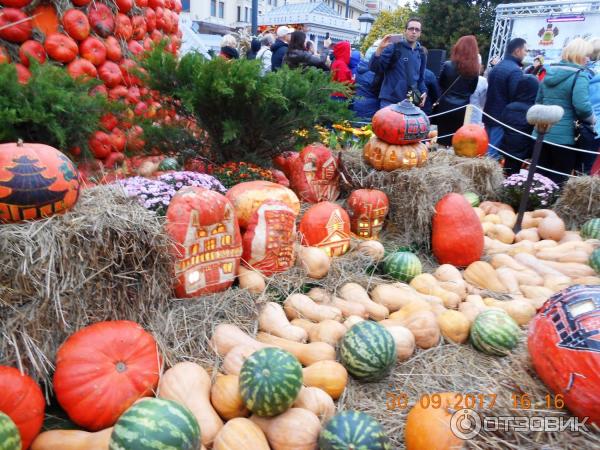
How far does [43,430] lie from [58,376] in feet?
0.85

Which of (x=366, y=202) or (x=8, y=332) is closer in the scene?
(x=8, y=332)

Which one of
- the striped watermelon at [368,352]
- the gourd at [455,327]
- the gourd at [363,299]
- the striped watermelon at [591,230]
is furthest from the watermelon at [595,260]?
the striped watermelon at [368,352]

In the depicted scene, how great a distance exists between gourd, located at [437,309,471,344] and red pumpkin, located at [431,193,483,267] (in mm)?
1110

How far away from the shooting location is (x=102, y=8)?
15.5ft

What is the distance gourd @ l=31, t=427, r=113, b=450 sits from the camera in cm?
189

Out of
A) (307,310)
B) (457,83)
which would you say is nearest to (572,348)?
(307,310)

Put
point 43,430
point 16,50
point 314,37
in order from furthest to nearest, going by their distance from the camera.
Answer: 1. point 314,37
2. point 16,50
3. point 43,430

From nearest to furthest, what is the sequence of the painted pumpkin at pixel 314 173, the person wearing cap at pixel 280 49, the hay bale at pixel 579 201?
the painted pumpkin at pixel 314 173 → the hay bale at pixel 579 201 → the person wearing cap at pixel 280 49

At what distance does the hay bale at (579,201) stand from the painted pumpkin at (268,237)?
3.34m

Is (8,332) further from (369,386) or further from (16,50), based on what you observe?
(16,50)

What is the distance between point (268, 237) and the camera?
10.3 ft

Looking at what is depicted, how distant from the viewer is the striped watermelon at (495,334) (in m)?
2.59

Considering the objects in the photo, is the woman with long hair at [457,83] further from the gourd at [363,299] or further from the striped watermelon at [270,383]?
the striped watermelon at [270,383]

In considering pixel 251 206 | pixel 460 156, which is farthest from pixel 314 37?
pixel 251 206
